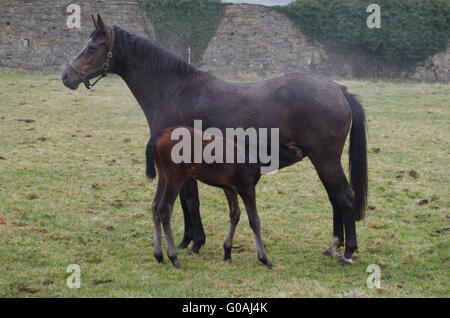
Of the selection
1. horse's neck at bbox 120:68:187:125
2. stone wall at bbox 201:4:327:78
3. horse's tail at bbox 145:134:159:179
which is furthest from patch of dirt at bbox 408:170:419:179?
stone wall at bbox 201:4:327:78

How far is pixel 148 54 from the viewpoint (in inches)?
270

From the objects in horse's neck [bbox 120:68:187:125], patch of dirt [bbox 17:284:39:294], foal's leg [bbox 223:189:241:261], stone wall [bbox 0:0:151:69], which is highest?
stone wall [bbox 0:0:151:69]

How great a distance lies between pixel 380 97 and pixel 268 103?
14888mm

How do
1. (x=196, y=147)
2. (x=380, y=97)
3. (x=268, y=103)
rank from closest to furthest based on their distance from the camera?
(x=196, y=147)
(x=268, y=103)
(x=380, y=97)

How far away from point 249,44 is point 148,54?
67.9 feet

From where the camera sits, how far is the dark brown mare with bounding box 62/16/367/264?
632 centimetres

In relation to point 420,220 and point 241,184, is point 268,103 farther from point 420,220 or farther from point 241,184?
point 420,220

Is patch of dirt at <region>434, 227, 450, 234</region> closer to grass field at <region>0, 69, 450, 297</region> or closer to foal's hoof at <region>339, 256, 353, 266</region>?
grass field at <region>0, 69, 450, 297</region>

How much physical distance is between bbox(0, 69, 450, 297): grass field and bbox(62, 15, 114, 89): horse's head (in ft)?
6.60

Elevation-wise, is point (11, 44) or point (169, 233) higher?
point (11, 44)

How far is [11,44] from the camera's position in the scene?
24562 millimetres

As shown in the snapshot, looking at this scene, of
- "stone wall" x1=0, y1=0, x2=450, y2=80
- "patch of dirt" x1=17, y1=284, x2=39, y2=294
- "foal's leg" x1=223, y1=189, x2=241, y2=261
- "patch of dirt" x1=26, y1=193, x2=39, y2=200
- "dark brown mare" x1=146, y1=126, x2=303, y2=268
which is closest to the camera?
"patch of dirt" x1=17, y1=284, x2=39, y2=294

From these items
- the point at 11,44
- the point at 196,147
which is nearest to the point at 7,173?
the point at 196,147

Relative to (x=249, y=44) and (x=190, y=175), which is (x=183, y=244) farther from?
(x=249, y=44)
